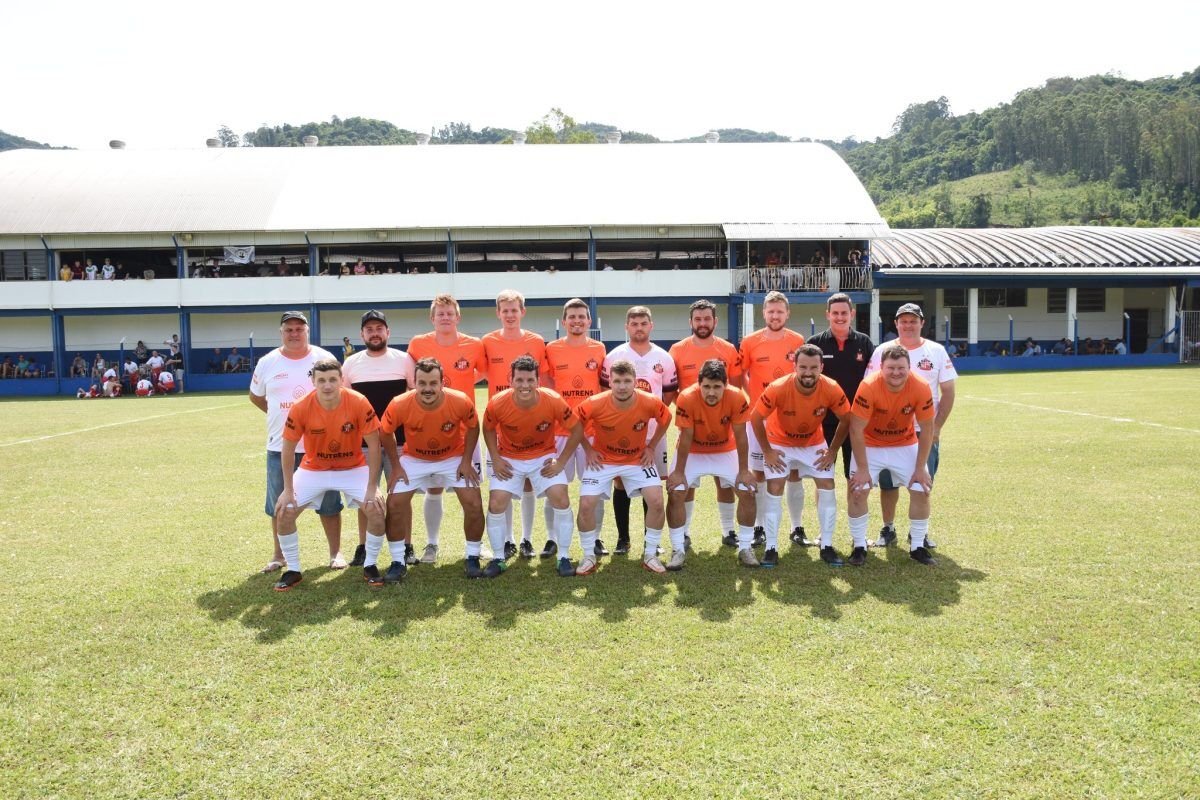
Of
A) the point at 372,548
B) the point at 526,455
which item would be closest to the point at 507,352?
the point at 526,455

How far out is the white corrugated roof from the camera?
32469mm

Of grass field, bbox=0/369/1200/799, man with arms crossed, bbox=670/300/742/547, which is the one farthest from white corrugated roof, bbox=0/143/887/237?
grass field, bbox=0/369/1200/799

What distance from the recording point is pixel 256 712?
405 cm

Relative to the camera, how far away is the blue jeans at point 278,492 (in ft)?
21.1

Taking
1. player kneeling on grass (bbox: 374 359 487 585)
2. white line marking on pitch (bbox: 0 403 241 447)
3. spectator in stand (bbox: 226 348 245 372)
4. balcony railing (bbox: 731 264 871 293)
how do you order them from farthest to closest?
1. balcony railing (bbox: 731 264 871 293)
2. spectator in stand (bbox: 226 348 245 372)
3. white line marking on pitch (bbox: 0 403 241 447)
4. player kneeling on grass (bbox: 374 359 487 585)

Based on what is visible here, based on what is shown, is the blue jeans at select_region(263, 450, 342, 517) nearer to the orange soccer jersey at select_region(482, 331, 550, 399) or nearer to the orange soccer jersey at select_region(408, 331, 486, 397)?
the orange soccer jersey at select_region(408, 331, 486, 397)

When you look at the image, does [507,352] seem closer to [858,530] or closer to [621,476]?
[621,476]

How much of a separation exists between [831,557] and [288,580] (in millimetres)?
4103

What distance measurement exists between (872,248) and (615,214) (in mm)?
11042

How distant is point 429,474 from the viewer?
6.47 metres

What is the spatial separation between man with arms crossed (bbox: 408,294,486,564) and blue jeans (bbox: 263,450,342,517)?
72 cm

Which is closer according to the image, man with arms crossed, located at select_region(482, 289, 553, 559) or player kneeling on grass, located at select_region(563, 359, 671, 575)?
player kneeling on grass, located at select_region(563, 359, 671, 575)

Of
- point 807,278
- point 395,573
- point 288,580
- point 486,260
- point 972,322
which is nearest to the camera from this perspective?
point 288,580

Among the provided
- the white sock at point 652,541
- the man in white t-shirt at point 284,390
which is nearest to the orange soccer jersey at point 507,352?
the man in white t-shirt at point 284,390
